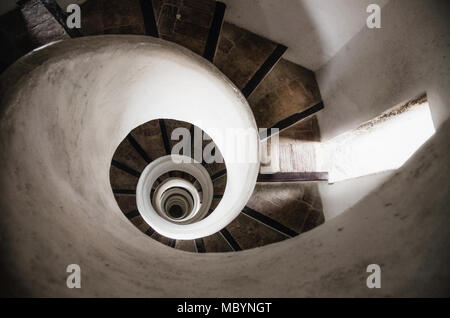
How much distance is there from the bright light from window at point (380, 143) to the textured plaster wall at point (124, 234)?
0.93 meters

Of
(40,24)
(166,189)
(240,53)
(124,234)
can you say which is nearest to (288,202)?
(240,53)

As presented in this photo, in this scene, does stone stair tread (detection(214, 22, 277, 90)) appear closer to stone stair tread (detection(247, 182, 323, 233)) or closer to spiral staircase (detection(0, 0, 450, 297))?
spiral staircase (detection(0, 0, 450, 297))

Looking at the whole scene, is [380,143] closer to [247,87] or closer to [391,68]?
[391,68]

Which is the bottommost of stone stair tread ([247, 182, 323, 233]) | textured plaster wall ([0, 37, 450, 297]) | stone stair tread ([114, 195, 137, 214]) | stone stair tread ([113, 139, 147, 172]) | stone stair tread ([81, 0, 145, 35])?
textured plaster wall ([0, 37, 450, 297])

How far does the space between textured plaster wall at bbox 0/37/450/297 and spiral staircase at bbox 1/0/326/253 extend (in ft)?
3.72

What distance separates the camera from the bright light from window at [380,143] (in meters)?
2.55

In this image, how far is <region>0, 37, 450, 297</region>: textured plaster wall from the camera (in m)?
1.28

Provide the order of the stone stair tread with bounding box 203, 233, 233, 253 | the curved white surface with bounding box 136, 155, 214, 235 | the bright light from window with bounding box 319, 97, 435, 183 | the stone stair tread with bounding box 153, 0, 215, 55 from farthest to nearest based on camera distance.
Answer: the stone stair tread with bounding box 203, 233, 233, 253
the curved white surface with bounding box 136, 155, 214, 235
the stone stair tread with bounding box 153, 0, 215, 55
the bright light from window with bounding box 319, 97, 435, 183

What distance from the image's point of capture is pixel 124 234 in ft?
6.85

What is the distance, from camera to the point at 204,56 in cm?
396

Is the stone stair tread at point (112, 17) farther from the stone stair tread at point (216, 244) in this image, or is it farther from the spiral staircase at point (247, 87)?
the stone stair tread at point (216, 244)

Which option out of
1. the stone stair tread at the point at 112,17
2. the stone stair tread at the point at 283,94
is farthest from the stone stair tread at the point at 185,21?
the stone stair tread at the point at 283,94

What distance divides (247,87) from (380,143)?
80.2 inches

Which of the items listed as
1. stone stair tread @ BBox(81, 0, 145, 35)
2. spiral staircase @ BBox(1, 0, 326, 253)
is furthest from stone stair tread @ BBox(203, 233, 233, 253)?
stone stair tread @ BBox(81, 0, 145, 35)
